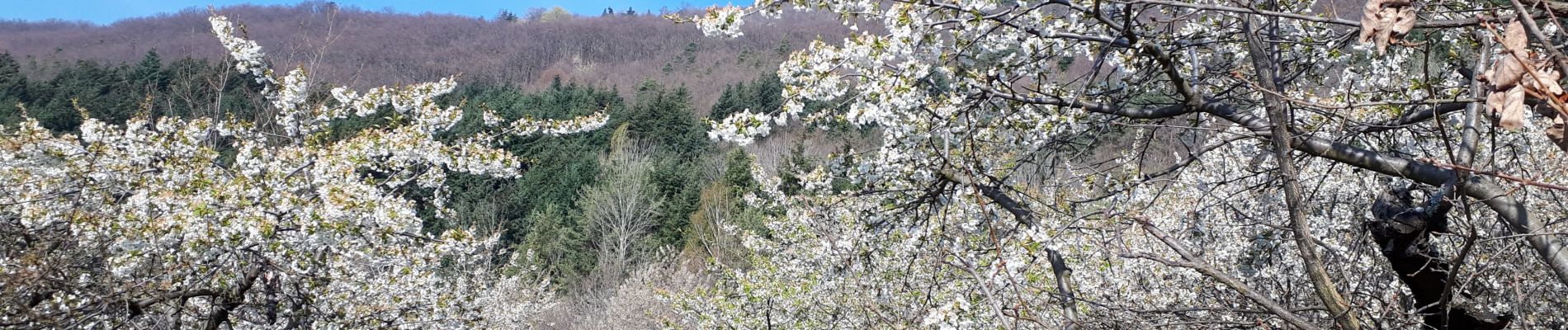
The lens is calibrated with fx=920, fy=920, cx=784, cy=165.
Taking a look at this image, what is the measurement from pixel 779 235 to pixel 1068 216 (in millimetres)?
8833

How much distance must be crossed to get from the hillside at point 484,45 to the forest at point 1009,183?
30079 millimetres

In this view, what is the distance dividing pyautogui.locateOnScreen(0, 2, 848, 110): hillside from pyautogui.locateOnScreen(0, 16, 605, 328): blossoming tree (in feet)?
96.4

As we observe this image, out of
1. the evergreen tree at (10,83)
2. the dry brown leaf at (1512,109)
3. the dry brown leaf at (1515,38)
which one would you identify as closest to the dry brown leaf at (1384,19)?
the dry brown leaf at (1515,38)

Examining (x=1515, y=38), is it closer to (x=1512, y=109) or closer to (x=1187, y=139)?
(x=1512, y=109)

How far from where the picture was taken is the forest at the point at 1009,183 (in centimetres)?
241

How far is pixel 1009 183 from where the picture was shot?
157 inches

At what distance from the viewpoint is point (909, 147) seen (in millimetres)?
3787

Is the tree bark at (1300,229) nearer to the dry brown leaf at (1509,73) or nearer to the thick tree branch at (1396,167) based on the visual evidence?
the thick tree branch at (1396,167)

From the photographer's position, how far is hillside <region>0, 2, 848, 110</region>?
41.6m

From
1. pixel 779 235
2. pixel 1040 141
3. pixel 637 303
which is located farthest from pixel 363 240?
pixel 637 303

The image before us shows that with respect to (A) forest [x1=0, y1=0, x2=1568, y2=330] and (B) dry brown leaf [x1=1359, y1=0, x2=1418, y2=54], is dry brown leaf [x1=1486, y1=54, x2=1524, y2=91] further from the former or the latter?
(B) dry brown leaf [x1=1359, y1=0, x2=1418, y2=54]

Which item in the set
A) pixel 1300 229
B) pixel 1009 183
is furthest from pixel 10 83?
pixel 1300 229

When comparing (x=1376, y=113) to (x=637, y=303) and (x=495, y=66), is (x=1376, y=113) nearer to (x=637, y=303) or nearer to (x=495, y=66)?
(x=637, y=303)

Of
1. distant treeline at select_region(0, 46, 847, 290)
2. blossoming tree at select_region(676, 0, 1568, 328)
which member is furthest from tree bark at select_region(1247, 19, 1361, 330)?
distant treeline at select_region(0, 46, 847, 290)
